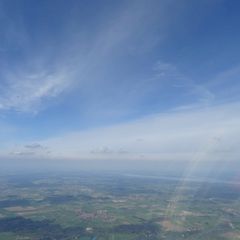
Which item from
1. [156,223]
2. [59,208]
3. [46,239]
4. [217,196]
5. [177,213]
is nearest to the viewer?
[46,239]

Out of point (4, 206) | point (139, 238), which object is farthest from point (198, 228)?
point (4, 206)

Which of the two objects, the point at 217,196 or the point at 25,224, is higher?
the point at 217,196

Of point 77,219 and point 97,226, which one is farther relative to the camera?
point 77,219

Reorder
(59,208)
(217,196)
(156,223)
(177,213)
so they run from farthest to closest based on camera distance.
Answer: (217,196)
(59,208)
(177,213)
(156,223)

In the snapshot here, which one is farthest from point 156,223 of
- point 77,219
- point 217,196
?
point 217,196

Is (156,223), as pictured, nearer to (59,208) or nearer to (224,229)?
(224,229)

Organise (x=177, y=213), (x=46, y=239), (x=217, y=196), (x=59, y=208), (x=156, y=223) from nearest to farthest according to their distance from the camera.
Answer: (x=46, y=239)
(x=156, y=223)
(x=177, y=213)
(x=59, y=208)
(x=217, y=196)

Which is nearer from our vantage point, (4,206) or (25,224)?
(25,224)

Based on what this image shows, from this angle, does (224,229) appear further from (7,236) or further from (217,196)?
(217,196)

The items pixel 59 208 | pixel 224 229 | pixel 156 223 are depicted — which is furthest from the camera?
pixel 59 208
